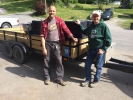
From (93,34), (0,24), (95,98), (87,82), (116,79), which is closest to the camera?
(95,98)

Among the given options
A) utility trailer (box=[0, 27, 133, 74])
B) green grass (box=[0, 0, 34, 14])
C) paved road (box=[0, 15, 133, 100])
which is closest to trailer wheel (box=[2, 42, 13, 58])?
utility trailer (box=[0, 27, 133, 74])

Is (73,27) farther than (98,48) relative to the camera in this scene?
Yes

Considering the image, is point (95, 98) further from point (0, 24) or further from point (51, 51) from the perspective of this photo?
point (0, 24)

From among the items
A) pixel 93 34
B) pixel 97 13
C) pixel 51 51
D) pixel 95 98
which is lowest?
pixel 95 98

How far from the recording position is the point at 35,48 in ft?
16.6

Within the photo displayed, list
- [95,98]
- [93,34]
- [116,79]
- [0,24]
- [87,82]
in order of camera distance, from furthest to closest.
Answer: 1. [0,24]
2. [116,79]
3. [87,82]
4. [93,34]
5. [95,98]

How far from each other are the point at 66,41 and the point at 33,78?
1.37 metres

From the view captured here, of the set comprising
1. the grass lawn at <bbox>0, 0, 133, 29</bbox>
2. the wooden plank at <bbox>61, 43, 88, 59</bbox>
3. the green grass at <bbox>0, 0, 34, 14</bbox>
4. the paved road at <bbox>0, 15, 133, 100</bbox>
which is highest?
the green grass at <bbox>0, 0, 34, 14</bbox>

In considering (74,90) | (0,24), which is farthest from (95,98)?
(0,24)

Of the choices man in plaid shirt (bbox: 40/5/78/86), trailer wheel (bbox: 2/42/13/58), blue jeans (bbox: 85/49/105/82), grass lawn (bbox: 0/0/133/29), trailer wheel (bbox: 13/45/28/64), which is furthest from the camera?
grass lawn (bbox: 0/0/133/29)

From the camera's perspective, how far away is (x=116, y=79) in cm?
451

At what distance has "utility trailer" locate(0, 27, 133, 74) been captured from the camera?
4.18 metres

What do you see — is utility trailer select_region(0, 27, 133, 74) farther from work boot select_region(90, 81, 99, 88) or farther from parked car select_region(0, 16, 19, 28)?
parked car select_region(0, 16, 19, 28)

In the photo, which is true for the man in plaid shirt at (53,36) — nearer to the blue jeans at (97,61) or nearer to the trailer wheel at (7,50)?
the blue jeans at (97,61)
